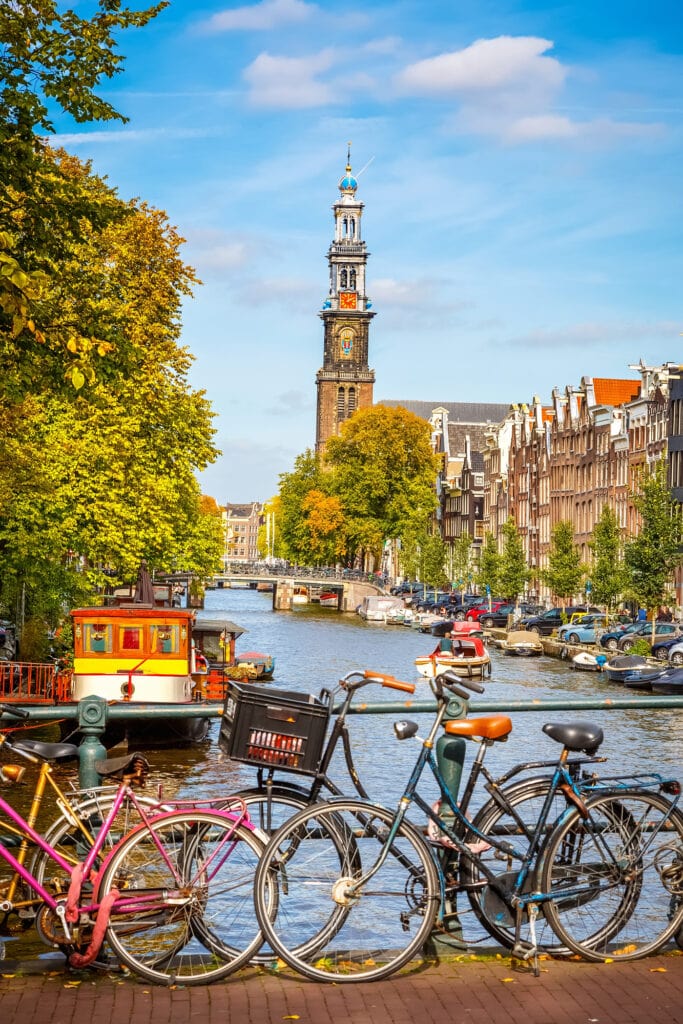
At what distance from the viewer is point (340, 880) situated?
6.89m

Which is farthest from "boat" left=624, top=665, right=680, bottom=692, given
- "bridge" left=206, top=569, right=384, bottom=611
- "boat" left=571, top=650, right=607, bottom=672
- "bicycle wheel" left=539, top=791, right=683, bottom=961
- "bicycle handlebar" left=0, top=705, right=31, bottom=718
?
"bridge" left=206, top=569, right=384, bottom=611

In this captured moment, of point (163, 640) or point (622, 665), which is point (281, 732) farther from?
point (622, 665)

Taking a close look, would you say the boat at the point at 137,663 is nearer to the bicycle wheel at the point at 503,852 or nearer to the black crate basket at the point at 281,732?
the bicycle wheel at the point at 503,852

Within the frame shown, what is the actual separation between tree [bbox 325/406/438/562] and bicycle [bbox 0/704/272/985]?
114764 millimetres

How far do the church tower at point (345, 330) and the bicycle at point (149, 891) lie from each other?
559 ft

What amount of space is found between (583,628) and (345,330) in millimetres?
119232

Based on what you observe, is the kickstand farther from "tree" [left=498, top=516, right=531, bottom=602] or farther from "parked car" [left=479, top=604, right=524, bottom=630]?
"tree" [left=498, top=516, right=531, bottom=602]

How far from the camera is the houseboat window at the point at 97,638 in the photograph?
33.3 metres

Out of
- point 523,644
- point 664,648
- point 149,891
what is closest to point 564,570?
point 523,644

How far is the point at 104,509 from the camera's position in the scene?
3700 centimetres

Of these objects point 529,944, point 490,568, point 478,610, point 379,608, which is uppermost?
point 490,568

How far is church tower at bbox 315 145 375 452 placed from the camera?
178625 millimetres

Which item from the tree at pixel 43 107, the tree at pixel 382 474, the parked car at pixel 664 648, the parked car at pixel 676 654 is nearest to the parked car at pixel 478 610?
the parked car at pixel 664 648

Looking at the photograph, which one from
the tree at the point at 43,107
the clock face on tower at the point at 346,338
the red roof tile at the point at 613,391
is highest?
the clock face on tower at the point at 346,338
